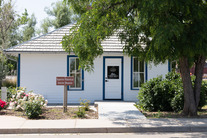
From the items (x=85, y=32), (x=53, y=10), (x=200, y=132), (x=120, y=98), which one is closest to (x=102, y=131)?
(x=200, y=132)

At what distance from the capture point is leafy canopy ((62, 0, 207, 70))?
28.3ft

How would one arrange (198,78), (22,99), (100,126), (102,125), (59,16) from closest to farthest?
(100,126)
(102,125)
(198,78)
(22,99)
(59,16)

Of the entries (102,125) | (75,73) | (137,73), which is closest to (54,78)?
(75,73)

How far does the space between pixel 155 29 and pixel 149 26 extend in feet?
3.17

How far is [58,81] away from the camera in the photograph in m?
11.4

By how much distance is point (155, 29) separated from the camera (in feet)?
30.0

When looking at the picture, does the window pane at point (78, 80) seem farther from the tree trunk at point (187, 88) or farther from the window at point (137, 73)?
the tree trunk at point (187, 88)

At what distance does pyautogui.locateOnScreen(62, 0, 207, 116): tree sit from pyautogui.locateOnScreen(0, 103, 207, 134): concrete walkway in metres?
1.92

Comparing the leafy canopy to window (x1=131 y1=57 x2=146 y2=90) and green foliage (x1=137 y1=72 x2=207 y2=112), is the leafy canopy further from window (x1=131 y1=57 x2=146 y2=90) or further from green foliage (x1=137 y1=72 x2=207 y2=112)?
window (x1=131 y1=57 x2=146 y2=90)

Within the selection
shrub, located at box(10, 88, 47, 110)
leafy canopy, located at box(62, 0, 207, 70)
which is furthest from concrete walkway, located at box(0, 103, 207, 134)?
leafy canopy, located at box(62, 0, 207, 70)

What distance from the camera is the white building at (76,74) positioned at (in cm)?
1494

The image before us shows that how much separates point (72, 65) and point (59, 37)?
6.65ft

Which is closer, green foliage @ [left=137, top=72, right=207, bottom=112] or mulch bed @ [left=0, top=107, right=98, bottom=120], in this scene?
mulch bed @ [left=0, top=107, right=98, bottom=120]

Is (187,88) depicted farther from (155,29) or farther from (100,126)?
(100,126)
